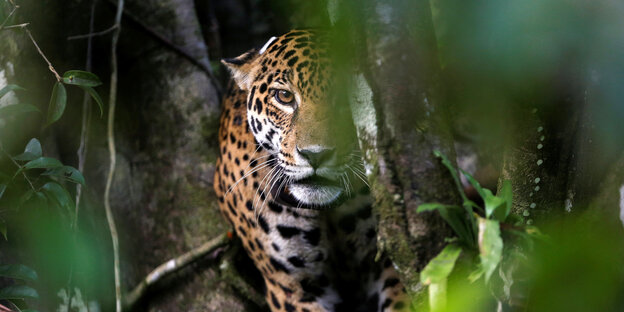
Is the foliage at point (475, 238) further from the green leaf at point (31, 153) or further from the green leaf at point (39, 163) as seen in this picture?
the green leaf at point (31, 153)

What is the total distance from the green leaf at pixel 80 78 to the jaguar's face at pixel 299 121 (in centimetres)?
64

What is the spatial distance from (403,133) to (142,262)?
258 centimetres

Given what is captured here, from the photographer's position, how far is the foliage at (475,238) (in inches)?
54.2

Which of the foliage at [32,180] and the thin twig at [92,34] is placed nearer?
the foliage at [32,180]

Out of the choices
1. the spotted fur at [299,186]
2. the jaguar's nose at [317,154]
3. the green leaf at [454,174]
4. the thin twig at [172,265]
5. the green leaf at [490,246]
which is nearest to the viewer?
the green leaf at [490,246]

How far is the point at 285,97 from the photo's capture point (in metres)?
2.57

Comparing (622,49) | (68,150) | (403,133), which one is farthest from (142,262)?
(622,49)

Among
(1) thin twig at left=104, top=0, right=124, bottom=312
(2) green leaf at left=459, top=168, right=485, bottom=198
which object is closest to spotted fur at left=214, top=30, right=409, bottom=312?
(1) thin twig at left=104, top=0, right=124, bottom=312

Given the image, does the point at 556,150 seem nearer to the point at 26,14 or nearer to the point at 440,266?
the point at 440,266

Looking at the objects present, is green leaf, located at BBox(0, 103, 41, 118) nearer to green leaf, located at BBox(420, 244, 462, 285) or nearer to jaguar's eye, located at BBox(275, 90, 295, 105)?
jaguar's eye, located at BBox(275, 90, 295, 105)

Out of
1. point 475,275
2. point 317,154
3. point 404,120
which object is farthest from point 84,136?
point 475,275

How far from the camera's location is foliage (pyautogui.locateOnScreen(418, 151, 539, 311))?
138cm

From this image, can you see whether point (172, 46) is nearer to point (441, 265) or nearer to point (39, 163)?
point (39, 163)

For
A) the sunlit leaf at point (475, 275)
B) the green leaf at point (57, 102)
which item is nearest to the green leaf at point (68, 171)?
the green leaf at point (57, 102)
